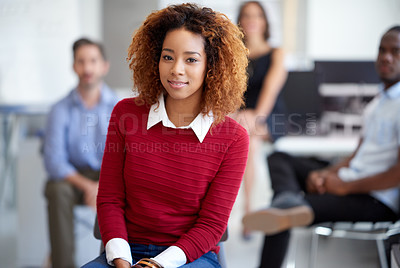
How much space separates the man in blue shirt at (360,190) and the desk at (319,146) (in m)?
0.54

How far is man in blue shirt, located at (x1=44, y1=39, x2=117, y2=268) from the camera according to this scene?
6.16 feet

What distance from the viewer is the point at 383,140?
1.69 m

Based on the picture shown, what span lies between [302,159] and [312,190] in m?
0.18

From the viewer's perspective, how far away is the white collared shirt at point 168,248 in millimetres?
989

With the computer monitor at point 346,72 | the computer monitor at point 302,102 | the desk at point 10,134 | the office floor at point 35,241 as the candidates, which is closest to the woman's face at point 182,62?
the office floor at point 35,241

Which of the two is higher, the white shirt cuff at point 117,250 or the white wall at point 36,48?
the white wall at point 36,48

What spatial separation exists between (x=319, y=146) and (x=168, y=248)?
1.58m

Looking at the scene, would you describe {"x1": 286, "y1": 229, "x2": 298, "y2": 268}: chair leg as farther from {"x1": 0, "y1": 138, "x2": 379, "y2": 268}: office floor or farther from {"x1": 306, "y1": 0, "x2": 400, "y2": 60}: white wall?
{"x1": 306, "y1": 0, "x2": 400, "y2": 60}: white wall

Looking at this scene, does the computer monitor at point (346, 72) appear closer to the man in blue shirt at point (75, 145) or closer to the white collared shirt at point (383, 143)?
the white collared shirt at point (383, 143)

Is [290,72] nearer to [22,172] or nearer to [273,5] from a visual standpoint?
[22,172]

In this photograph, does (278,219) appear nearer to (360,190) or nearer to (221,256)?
(360,190)

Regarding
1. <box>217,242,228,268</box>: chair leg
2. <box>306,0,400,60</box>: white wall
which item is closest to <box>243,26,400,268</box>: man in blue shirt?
<box>217,242,228,268</box>: chair leg

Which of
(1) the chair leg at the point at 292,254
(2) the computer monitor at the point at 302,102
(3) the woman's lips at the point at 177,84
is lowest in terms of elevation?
(1) the chair leg at the point at 292,254

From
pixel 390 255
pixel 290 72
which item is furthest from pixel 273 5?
pixel 390 255
